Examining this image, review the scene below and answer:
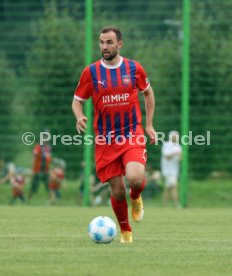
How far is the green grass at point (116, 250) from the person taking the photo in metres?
6.19

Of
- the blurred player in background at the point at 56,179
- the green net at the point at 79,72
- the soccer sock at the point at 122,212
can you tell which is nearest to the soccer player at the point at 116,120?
the soccer sock at the point at 122,212

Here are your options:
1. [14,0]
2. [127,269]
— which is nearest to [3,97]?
[14,0]

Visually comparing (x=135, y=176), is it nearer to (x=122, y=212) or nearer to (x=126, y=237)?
(x=122, y=212)

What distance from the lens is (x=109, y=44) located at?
337 inches

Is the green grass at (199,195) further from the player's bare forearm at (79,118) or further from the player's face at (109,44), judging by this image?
the player's face at (109,44)

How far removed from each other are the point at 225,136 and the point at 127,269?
42.6ft

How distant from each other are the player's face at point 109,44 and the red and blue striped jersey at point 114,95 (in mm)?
225

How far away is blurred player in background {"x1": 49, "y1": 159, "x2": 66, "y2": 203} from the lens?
20.3m

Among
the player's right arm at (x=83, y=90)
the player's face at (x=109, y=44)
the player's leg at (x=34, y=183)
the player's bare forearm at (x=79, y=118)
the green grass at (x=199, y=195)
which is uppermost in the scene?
the player's face at (x=109, y=44)

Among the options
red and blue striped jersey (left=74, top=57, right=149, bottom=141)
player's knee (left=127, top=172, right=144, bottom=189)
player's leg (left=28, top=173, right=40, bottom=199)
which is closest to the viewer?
player's knee (left=127, top=172, right=144, bottom=189)

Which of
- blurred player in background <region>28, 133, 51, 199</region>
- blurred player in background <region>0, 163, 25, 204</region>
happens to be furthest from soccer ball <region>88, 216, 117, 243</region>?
blurred player in background <region>0, 163, 25, 204</region>

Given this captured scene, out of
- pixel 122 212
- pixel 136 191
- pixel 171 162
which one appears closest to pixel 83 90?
pixel 136 191

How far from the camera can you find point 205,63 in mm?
19000

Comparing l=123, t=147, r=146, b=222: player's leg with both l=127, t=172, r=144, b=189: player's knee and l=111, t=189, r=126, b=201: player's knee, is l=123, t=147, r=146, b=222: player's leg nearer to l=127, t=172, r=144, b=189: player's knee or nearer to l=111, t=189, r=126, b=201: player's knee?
l=127, t=172, r=144, b=189: player's knee
